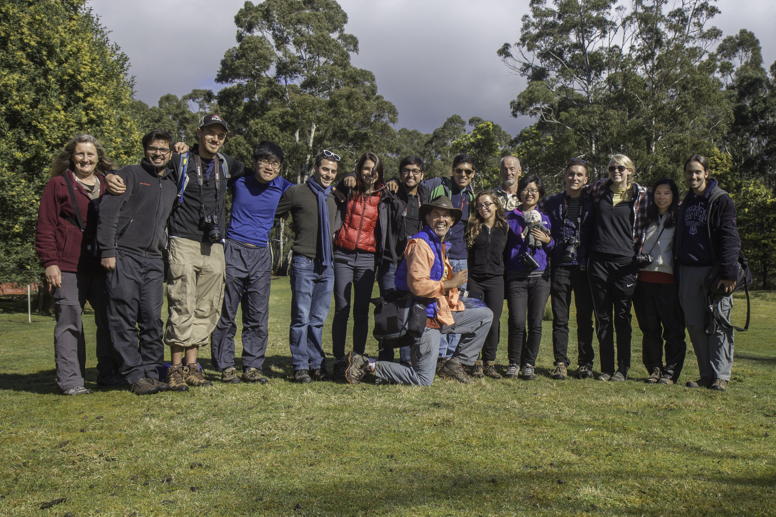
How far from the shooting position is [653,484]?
294cm

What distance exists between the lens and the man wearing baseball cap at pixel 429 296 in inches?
205

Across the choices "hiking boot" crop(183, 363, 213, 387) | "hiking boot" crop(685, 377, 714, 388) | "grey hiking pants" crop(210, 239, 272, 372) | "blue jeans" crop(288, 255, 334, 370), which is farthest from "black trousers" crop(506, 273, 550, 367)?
"hiking boot" crop(183, 363, 213, 387)

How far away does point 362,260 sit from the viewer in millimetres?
5777

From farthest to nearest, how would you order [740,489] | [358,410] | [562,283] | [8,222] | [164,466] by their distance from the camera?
[8,222] → [562,283] → [358,410] → [164,466] → [740,489]

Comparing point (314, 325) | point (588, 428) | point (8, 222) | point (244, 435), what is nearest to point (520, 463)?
point (588, 428)

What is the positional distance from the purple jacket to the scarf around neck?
6.50ft

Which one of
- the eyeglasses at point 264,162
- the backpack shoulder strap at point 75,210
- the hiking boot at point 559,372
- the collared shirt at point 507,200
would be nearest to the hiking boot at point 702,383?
the hiking boot at point 559,372

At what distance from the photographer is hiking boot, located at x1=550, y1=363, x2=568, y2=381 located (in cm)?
595

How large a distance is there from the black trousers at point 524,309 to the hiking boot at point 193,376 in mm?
3224

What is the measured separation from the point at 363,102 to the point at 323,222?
1148 inches

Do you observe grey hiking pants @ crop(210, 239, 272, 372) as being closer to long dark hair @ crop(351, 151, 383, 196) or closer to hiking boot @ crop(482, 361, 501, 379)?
long dark hair @ crop(351, 151, 383, 196)

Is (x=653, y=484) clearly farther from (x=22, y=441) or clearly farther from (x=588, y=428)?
(x=22, y=441)

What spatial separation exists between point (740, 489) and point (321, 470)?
2291 mm

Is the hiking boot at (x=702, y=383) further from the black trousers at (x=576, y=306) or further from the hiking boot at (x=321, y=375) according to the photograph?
the hiking boot at (x=321, y=375)
